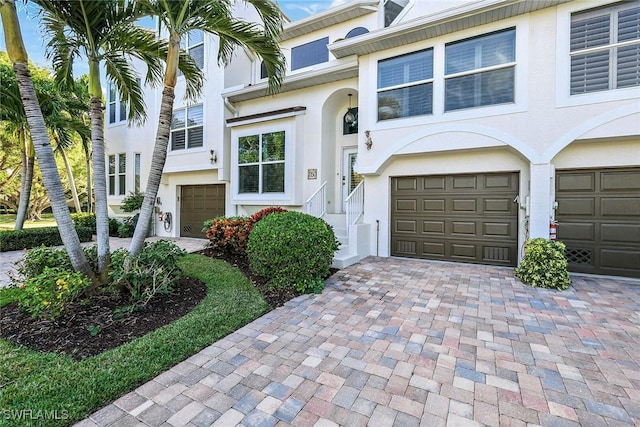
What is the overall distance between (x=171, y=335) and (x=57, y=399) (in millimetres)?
1119

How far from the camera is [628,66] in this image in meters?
5.52

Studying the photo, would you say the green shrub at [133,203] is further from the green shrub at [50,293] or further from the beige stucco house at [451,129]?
the green shrub at [50,293]

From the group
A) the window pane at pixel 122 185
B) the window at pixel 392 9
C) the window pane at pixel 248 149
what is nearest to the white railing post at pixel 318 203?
the window pane at pixel 248 149

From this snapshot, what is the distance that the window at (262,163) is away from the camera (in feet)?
31.2

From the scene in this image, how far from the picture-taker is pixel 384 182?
8102 millimetres

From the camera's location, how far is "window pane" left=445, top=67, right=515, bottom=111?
6469 mm

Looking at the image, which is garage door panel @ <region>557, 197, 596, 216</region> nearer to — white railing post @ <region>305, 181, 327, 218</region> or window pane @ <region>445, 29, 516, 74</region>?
window pane @ <region>445, 29, 516, 74</region>

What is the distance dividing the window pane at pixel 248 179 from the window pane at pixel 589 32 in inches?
337

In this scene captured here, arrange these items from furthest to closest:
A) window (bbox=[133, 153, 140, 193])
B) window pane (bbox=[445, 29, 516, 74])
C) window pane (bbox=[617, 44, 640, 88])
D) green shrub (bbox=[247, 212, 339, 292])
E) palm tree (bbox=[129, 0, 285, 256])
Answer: window (bbox=[133, 153, 140, 193])
window pane (bbox=[445, 29, 516, 74])
window pane (bbox=[617, 44, 640, 88])
green shrub (bbox=[247, 212, 339, 292])
palm tree (bbox=[129, 0, 285, 256])

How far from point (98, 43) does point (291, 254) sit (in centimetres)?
455

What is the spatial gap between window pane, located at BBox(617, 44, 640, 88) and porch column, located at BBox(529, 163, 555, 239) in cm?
188

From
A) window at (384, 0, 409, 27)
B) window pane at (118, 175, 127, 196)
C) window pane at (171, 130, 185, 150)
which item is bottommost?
window pane at (118, 175, 127, 196)

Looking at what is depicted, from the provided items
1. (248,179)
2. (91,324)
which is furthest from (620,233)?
(248,179)

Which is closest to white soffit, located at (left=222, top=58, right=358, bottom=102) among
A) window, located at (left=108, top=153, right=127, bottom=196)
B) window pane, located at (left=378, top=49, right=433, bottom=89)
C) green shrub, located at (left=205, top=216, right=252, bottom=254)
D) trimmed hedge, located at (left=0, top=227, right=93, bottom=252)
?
window pane, located at (left=378, top=49, right=433, bottom=89)
